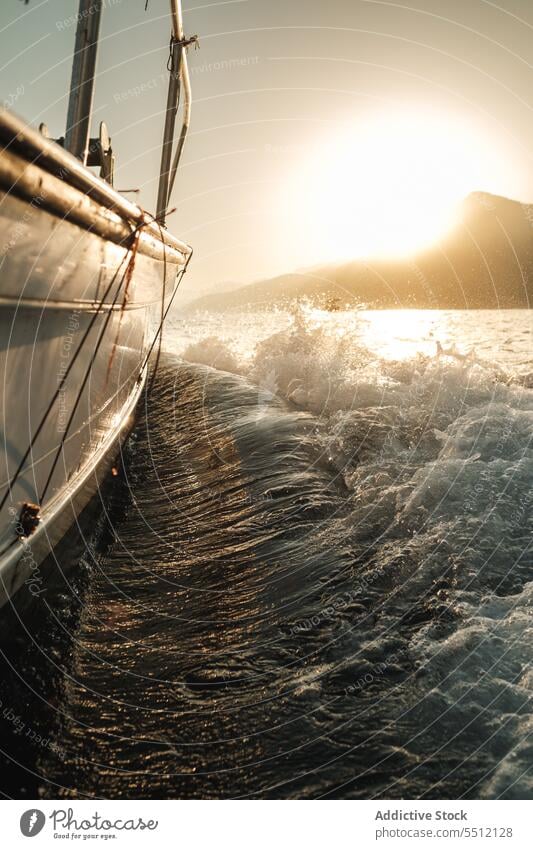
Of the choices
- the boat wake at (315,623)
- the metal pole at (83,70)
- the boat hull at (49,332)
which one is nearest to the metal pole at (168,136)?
the metal pole at (83,70)

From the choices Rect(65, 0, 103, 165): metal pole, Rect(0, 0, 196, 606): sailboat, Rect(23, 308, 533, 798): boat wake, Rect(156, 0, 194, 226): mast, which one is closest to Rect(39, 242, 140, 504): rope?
Rect(0, 0, 196, 606): sailboat

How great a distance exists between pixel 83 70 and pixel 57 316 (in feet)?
12.1

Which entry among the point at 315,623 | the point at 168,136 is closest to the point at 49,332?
the point at 315,623

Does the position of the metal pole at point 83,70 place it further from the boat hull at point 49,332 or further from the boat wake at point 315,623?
the boat wake at point 315,623

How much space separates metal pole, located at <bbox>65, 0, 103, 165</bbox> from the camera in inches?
239

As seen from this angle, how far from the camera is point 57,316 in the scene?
432 cm

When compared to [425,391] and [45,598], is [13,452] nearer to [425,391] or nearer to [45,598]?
[45,598]

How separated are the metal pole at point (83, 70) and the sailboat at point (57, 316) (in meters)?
0.01

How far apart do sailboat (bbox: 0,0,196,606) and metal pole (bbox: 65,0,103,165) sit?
0.4 inches

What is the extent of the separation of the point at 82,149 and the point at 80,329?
7.39ft

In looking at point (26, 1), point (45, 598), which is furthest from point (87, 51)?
point (45, 598)

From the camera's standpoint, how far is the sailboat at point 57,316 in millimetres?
3307

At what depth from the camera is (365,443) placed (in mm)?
8305
